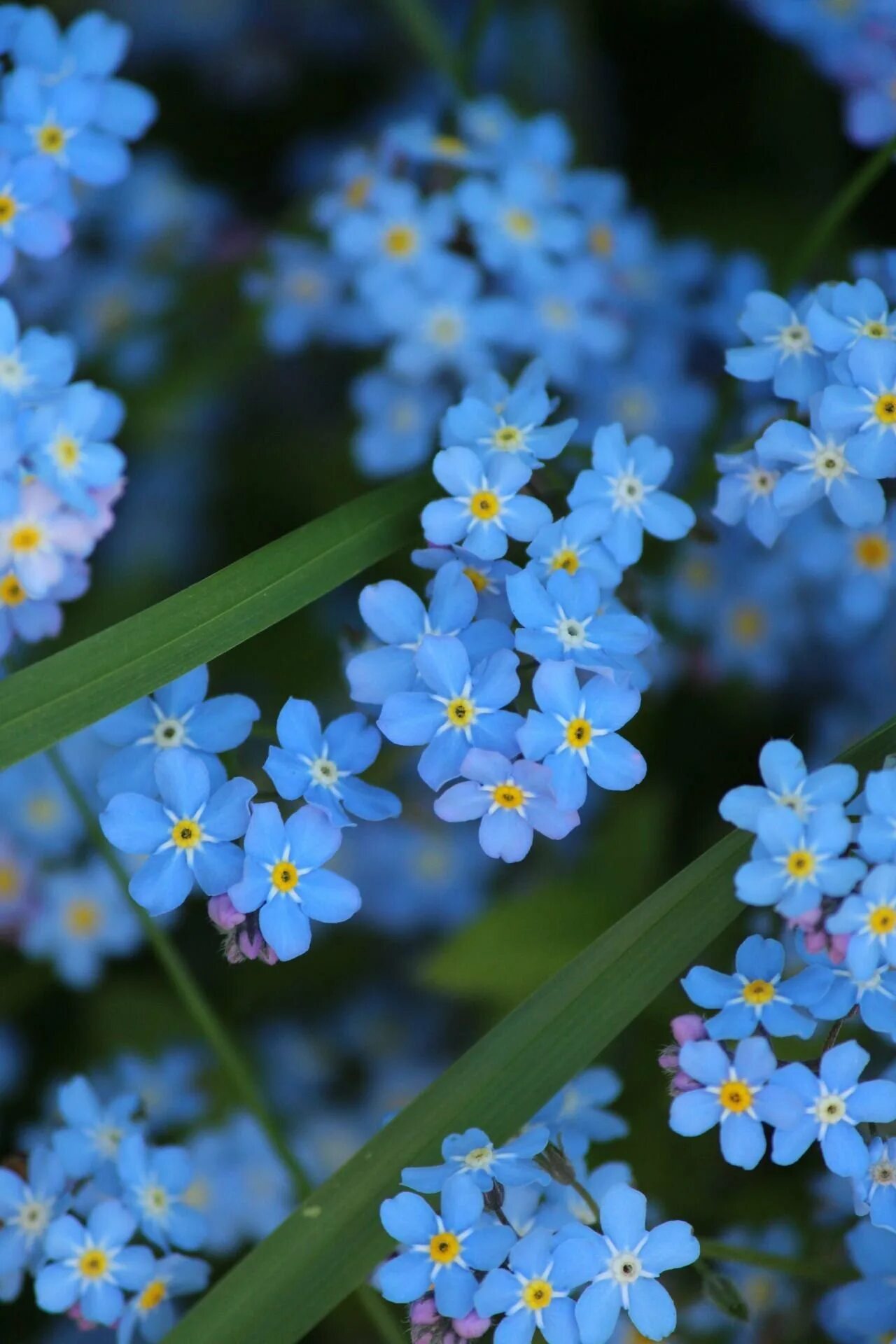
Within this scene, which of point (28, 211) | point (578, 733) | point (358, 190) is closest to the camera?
point (578, 733)

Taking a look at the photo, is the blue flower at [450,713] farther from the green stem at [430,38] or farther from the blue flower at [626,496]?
the green stem at [430,38]

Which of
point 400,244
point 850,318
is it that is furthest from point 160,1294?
point 400,244

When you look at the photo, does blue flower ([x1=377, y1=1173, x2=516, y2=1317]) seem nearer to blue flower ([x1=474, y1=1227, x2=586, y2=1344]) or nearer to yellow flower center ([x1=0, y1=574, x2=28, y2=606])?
blue flower ([x1=474, y1=1227, x2=586, y2=1344])

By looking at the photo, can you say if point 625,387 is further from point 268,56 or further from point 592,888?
point 268,56

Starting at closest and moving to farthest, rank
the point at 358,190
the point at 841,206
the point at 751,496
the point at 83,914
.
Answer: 1. the point at 751,496
2. the point at 841,206
3. the point at 358,190
4. the point at 83,914

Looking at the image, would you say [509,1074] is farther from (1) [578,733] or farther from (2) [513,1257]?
(1) [578,733]

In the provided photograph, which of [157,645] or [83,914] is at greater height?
[157,645]
